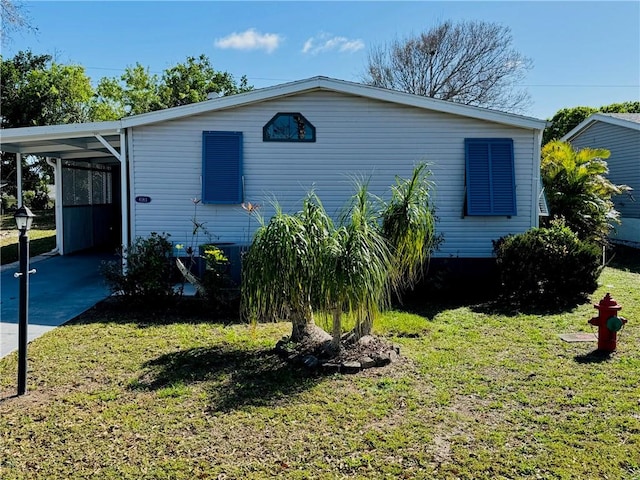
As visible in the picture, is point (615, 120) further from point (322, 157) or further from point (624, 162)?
point (322, 157)

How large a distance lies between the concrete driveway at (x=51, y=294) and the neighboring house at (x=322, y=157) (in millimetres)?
1272

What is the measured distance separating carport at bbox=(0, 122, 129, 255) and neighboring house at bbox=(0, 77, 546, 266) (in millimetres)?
124

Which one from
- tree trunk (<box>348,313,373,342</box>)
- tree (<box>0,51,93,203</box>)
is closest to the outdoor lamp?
tree trunk (<box>348,313,373,342</box>)

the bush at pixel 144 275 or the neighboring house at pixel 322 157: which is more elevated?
the neighboring house at pixel 322 157

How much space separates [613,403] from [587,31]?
10.2m

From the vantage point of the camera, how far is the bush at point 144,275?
7051mm

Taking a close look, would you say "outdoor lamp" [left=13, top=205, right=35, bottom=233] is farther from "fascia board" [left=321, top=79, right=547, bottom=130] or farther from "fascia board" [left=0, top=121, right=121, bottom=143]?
"fascia board" [left=321, top=79, right=547, bottom=130]

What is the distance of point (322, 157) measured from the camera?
348 inches

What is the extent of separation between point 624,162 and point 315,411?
14.7 m

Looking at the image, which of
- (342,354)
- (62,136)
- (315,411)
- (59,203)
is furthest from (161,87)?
(315,411)

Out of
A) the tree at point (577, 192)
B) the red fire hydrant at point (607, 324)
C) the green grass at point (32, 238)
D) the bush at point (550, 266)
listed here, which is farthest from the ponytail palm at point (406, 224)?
the green grass at point (32, 238)

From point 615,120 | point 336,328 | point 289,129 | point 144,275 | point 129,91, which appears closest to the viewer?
point 336,328

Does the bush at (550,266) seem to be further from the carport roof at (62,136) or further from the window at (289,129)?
the carport roof at (62,136)

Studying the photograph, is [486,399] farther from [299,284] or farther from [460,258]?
[460,258]
